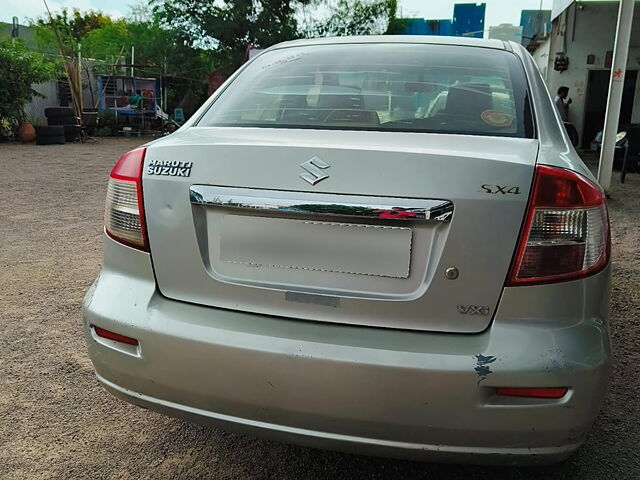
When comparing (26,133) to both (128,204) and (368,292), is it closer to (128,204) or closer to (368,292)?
(128,204)

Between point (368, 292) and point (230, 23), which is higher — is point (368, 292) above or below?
below

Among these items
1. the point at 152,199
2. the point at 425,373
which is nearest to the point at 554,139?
the point at 425,373

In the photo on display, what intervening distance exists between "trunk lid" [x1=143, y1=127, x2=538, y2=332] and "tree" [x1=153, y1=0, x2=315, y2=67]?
27.5 m

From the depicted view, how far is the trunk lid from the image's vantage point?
1521 mm

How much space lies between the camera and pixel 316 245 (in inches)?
63.8

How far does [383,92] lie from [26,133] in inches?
622

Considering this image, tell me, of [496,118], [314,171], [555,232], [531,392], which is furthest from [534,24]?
[531,392]

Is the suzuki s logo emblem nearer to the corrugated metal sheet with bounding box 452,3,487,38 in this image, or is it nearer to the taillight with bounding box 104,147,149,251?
the taillight with bounding box 104,147,149,251

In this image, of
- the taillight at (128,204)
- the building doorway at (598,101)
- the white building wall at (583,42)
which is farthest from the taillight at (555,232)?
the building doorway at (598,101)

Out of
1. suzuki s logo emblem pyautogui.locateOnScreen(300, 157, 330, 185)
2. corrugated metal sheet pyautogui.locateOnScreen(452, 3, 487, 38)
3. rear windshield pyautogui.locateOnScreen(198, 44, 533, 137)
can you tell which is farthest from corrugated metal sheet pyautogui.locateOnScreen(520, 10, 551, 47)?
suzuki s logo emblem pyautogui.locateOnScreen(300, 157, 330, 185)

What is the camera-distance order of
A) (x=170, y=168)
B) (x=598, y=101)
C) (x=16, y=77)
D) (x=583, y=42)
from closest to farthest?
(x=170, y=168) → (x=16, y=77) → (x=583, y=42) → (x=598, y=101)

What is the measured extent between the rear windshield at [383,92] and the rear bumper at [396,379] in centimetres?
71

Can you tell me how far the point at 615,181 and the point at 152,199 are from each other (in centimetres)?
972

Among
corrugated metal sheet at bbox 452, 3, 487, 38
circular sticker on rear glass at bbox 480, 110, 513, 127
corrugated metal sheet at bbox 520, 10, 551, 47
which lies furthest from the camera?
corrugated metal sheet at bbox 452, 3, 487, 38
